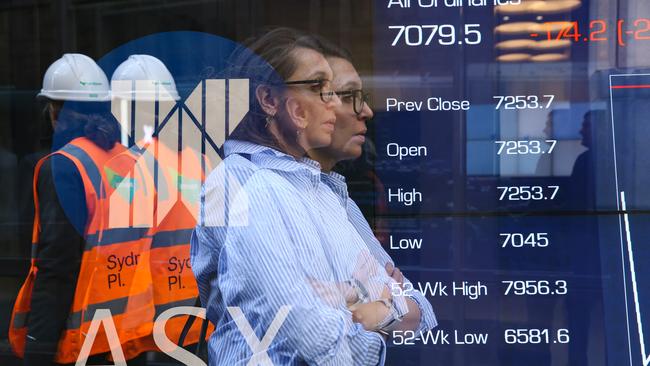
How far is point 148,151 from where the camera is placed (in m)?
3.31

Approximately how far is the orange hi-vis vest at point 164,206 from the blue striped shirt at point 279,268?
881 millimetres

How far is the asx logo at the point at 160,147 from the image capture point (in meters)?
3.24

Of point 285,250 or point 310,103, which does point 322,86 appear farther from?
point 285,250

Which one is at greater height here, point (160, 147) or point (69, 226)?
point (160, 147)

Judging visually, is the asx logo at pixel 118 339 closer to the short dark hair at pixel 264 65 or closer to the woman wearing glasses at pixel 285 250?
the woman wearing glasses at pixel 285 250

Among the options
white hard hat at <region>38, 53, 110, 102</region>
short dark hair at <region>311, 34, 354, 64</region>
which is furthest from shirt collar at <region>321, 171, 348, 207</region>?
white hard hat at <region>38, 53, 110, 102</region>

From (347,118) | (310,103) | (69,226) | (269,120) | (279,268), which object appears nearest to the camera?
(279,268)

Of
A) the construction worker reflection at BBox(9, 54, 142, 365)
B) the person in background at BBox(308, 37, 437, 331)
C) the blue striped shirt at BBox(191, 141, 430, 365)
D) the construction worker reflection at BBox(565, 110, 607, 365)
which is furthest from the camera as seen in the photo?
the construction worker reflection at BBox(9, 54, 142, 365)

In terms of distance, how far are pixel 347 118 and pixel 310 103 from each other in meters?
0.36

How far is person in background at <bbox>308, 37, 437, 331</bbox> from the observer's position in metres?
2.82

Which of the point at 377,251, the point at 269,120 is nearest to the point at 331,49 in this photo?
the point at 269,120

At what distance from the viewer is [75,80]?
3.26 meters

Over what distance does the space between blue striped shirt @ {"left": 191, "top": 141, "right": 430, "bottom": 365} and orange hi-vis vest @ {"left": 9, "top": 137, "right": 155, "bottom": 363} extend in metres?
0.96

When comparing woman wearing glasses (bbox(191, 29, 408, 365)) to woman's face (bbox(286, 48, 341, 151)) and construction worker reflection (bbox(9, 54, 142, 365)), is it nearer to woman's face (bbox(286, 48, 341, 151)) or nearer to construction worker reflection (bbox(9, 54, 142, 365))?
woman's face (bbox(286, 48, 341, 151))
